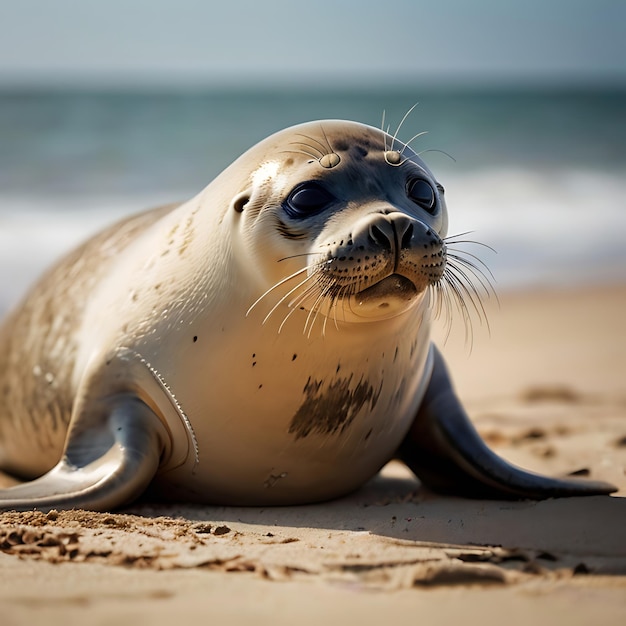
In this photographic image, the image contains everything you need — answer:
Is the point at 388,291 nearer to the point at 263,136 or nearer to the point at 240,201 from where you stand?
the point at 240,201

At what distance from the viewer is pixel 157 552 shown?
10.3 ft

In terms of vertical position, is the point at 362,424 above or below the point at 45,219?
below

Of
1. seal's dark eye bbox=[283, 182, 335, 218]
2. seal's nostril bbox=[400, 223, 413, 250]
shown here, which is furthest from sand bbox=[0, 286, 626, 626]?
seal's dark eye bbox=[283, 182, 335, 218]

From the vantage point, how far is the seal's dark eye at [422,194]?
3.68 metres

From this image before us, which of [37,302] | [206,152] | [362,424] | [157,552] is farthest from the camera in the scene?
[206,152]

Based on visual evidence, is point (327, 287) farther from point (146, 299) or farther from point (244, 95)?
point (244, 95)

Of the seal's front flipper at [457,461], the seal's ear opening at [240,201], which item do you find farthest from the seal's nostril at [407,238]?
the seal's front flipper at [457,461]

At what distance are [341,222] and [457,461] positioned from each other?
1.35 metres

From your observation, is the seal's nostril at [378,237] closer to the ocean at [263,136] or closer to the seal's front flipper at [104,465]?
the seal's front flipper at [104,465]

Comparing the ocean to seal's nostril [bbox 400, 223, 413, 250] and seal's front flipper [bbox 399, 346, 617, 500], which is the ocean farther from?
seal's nostril [bbox 400, 223, 413, 250]

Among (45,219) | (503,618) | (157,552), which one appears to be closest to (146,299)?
(157,552)

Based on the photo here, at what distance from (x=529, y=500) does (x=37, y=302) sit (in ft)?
7.39

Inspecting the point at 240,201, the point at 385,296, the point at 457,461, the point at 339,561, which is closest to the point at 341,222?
the point at 385,296

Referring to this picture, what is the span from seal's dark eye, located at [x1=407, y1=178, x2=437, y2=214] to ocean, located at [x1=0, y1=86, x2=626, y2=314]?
135 centimetres
